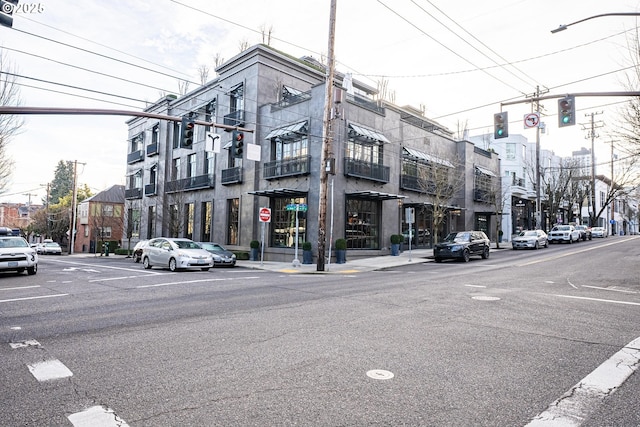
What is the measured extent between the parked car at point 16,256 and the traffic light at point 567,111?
2123 cm

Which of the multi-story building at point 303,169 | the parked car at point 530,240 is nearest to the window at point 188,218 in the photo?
the multi-story building at point 303,169

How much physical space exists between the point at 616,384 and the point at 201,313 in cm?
648

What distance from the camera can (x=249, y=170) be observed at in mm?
27953

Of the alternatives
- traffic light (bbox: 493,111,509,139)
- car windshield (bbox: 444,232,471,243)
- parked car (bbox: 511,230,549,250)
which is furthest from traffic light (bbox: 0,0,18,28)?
parked car (bbox: 511,230,549,250)

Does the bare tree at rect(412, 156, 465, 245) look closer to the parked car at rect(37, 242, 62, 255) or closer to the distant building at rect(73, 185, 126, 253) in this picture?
the distant building at rect(73, 185, 126, 253)

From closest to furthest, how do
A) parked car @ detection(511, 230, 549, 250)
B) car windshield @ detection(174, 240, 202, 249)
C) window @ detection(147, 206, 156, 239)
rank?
car windshield @ detection(174, 240, 202, 249) < parked car @ detection(511, 230, 549, 250) < window @ detection(147, 206, 156, 239)

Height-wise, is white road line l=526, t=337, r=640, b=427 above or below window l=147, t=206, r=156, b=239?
below

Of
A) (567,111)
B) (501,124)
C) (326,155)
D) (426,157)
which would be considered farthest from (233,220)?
(567,111)

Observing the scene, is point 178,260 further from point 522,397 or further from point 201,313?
point 522,397

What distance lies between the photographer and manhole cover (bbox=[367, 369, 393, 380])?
4195 millimetres

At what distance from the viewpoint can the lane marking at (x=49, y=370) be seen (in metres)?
4.24

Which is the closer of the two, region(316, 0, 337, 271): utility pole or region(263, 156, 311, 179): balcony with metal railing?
region(316, 0, 337, 271): utility pole

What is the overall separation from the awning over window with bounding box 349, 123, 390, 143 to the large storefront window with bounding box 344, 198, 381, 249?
4103mm

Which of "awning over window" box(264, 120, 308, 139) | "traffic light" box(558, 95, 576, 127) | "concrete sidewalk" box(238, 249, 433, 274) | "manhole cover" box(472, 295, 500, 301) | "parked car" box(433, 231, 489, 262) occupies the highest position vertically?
"awning over window" box(264, 120, 308, 139)
